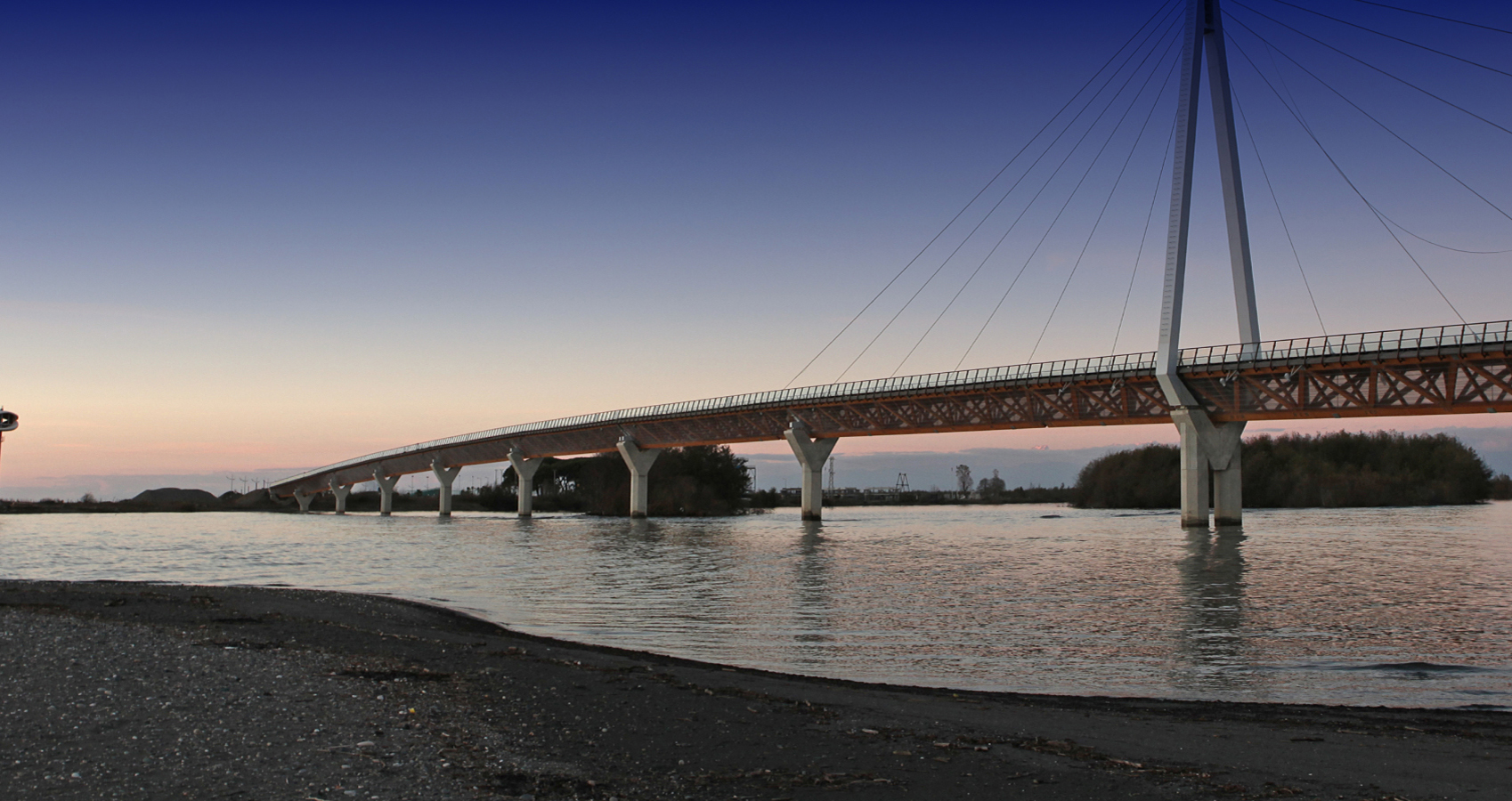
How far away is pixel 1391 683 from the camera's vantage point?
13977mm

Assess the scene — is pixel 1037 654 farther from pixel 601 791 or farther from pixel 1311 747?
pixel 601 791

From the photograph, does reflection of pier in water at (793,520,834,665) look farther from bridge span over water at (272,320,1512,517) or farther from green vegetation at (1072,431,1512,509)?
green vegetation at (1072,431,1512,509)

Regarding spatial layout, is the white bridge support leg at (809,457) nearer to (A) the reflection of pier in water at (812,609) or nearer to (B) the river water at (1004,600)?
(B) the river water at (1004,600)

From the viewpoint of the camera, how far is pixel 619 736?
29.0 ft

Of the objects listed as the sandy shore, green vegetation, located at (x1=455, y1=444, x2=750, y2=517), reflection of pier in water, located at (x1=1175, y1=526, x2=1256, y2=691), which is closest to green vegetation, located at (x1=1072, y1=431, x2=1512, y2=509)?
green vegetation, located at (x1=455, y1=444, x2=750, y2=517)

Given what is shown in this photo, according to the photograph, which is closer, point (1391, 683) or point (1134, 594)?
point (1391, 683)

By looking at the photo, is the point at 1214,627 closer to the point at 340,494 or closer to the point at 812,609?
the point at 812,609

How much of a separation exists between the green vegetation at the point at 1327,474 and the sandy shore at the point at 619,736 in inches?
5979

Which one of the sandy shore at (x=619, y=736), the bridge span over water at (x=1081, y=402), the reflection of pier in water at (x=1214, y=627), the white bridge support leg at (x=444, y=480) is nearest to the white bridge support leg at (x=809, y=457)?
the bridge span over water at (x=1081, y=402)

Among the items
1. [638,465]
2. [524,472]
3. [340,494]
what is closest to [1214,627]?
[638,465]

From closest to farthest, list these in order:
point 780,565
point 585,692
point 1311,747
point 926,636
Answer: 1. point 1311,747
2. point 585,692
3. point 926,636
4. point 780,565

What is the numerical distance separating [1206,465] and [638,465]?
221 feet

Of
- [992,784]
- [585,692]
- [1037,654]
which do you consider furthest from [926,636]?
[992,784]

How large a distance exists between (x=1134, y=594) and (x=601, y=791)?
23979 millimetres
